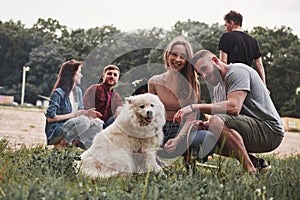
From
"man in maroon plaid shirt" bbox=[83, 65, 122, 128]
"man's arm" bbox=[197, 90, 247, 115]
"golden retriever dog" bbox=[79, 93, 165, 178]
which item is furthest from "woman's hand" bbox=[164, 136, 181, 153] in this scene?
"man in maroon plaid shirt" bbox=[83, 65, 122, 128]

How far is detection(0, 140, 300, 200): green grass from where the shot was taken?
6.56 ft

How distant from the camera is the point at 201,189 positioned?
2.18 meters

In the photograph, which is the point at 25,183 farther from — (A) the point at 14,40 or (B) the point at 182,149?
(A) the point at 14,40

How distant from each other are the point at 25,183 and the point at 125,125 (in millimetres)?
1003

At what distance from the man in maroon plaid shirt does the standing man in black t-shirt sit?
1.05 m

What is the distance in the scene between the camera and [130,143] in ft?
10.6

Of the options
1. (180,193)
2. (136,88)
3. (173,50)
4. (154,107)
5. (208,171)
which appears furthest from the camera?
(136,88)

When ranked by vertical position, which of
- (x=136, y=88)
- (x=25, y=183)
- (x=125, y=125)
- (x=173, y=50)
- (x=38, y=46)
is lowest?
(x=25, y=183)

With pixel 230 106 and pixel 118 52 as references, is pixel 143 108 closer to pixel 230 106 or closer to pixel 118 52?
pixel 230 106

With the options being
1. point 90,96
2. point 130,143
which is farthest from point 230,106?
point 90,96

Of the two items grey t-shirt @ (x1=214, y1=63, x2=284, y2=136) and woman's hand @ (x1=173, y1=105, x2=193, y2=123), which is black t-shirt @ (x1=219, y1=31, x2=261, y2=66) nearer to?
grey t-shirt @ (x1=214, y1=63, x2=284, y2=136)

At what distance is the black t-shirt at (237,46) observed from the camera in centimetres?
420

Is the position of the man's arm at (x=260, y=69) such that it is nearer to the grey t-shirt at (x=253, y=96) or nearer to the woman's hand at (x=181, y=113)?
the grey t-shirt at (x=253, y=96)

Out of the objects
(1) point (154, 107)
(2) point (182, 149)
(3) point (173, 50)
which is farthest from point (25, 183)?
(3) point (173, 50)
